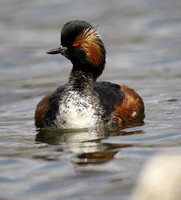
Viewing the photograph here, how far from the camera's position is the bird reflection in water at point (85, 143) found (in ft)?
27.8

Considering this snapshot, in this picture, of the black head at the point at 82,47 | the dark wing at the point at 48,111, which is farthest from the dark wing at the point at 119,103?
the dark wing at the point at 48,111

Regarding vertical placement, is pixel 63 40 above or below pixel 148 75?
above

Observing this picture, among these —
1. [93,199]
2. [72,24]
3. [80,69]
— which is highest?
[72,24]

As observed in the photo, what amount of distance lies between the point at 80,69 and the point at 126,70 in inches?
196

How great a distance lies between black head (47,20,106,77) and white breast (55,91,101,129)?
62 centimetres

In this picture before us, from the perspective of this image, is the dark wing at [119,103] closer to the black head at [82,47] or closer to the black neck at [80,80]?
the black neck at [80,80]

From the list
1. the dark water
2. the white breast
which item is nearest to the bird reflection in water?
the dark water

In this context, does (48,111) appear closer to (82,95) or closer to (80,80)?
(82,95)

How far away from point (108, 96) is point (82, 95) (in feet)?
2.06

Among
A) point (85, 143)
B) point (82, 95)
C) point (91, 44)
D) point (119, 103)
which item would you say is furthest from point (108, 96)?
point (85, 143)

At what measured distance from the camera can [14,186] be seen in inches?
293

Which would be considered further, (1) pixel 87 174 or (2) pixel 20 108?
(2) pixel 20 108

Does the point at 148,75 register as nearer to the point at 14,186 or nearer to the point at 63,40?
the point at 63,40

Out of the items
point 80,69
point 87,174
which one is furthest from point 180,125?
point 87,174
